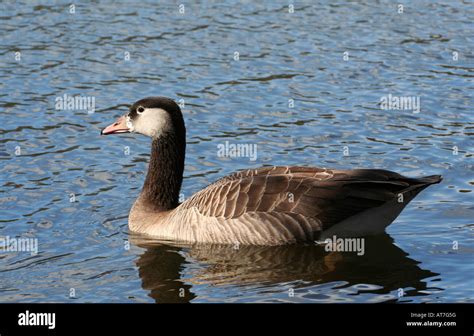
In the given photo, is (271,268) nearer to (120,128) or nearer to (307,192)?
(307,192)

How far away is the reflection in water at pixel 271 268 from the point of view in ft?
46.1

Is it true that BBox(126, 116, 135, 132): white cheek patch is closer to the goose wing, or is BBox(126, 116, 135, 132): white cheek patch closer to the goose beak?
the goose beak

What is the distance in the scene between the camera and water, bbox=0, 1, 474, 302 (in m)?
14.3

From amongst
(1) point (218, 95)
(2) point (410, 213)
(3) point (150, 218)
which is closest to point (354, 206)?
(2) point (410, 213)

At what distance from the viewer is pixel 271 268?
48.2 ft

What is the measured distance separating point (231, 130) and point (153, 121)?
12.2 ft

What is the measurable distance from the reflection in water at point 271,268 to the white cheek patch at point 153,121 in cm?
181

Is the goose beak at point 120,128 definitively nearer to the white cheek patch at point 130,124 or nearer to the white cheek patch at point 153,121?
the white cheek patch at point 130,124

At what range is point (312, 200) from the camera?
15047mm

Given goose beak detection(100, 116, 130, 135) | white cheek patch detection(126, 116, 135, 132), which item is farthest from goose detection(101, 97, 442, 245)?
goose beak detection(100, 116, 130, 135)

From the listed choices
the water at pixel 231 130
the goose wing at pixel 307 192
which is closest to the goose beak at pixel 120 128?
the water at pixel 231 130
